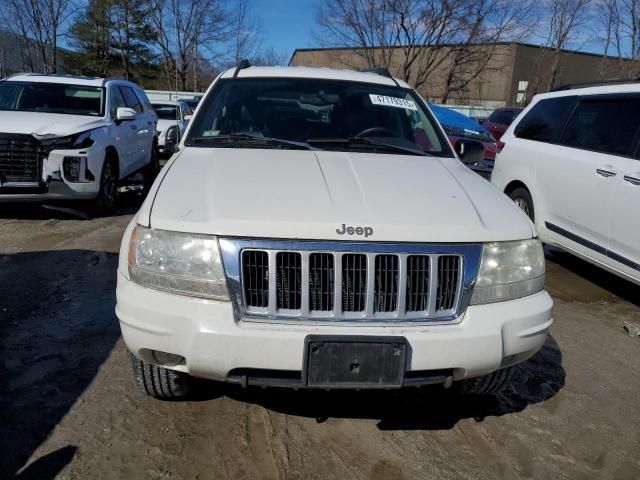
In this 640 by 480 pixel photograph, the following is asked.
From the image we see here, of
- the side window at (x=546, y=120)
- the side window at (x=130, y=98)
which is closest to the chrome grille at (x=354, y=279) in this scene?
the side window at (x=546, y=120)

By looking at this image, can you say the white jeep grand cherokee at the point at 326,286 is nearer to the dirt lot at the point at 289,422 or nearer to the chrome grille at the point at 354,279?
the chrome grille at the point at 354,279

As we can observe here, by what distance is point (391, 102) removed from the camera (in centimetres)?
375

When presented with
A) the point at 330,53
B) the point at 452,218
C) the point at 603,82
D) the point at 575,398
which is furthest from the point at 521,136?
the point at 330,53

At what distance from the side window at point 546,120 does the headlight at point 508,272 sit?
11.5ft

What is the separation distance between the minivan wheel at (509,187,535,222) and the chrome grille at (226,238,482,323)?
379 centimetres

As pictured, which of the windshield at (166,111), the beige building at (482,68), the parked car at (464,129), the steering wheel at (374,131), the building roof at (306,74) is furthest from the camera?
the beige building at (482,68)

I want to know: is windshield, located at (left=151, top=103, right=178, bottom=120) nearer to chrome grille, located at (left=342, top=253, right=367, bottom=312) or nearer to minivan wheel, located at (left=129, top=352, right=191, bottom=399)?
minivan wheel, located at (left=129, top=352, right=191, bottom=399)

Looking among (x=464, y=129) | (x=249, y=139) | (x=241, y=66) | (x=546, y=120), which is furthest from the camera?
(x=464, y=129)

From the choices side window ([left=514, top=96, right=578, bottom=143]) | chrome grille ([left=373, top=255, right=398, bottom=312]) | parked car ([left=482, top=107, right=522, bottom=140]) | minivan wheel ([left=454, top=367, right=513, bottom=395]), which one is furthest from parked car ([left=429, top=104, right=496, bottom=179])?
chrome grille ([left=373, top=255, right=398, bottom=312])

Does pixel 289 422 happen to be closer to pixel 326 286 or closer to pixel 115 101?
pixel 326 286

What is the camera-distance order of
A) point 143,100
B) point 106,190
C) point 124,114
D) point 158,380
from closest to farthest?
point 158,380 < point 106,190 < point 124,114 < point 143,100

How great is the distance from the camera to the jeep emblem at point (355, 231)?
2199mm

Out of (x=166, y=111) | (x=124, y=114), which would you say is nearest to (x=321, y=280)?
(x=124, y=114)

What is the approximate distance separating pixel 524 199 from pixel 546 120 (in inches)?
33.8
